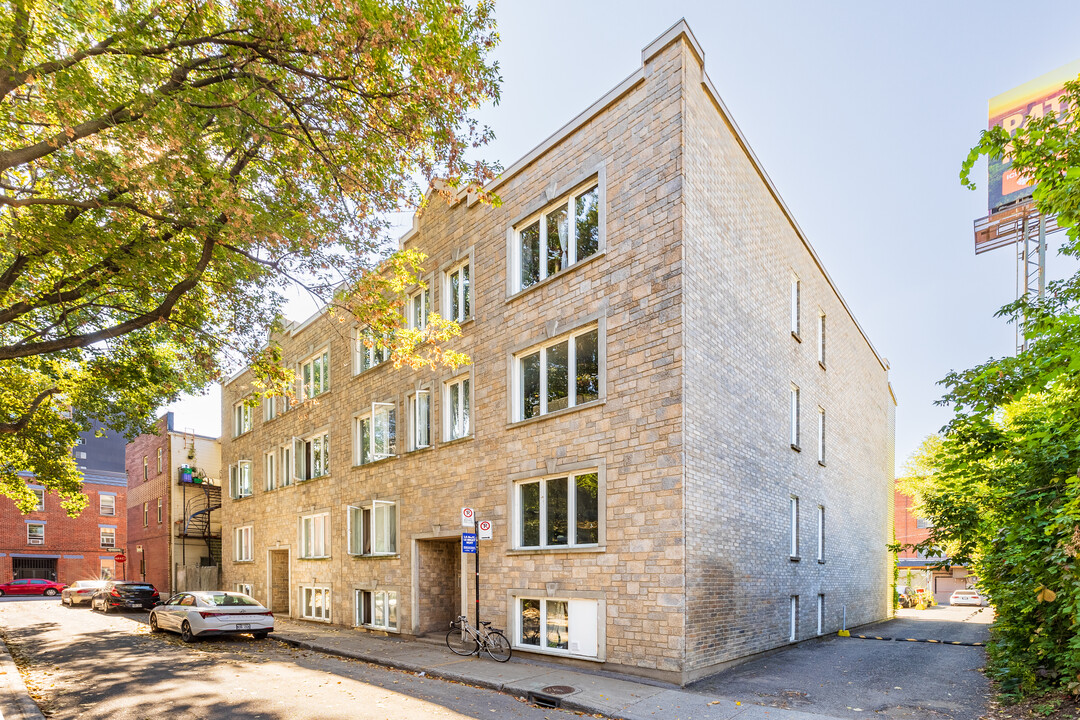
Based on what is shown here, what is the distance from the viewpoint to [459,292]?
15.9 m

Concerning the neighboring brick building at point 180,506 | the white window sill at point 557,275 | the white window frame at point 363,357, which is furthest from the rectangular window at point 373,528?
the neighboring brick building at point 180,506

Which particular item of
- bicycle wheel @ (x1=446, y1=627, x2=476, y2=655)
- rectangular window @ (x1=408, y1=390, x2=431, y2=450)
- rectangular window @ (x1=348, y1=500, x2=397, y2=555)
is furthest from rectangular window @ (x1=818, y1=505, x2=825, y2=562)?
rectangular window @ (x1=348, y1=500, x2=397, y2=555)

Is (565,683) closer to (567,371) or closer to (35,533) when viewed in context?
(567,371)

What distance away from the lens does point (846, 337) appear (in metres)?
22.0

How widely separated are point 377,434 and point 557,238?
824 centimetres

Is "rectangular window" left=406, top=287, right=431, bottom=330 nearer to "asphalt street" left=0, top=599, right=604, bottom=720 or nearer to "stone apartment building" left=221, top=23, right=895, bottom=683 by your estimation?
"stone apartment building" left=221, top=23, right=895, bottom=683

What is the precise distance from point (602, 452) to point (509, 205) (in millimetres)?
6094

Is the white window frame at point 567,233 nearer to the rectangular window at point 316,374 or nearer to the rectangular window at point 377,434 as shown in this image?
the rectangular window at point 377,434

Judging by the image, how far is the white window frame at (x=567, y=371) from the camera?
1198cm

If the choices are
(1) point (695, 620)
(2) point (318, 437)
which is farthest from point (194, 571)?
(1) point (695, 620)

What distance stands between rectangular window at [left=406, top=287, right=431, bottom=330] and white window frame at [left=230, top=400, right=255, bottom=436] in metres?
13.1

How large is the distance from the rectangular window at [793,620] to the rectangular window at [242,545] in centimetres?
1999

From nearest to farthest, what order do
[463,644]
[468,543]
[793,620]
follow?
[468,543], [463,644], [793,620]

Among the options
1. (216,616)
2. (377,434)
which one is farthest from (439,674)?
(377,434)
